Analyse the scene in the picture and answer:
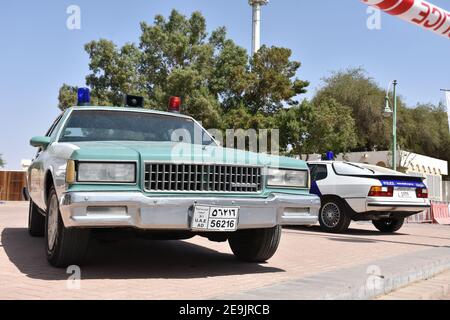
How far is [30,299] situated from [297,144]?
26121mm

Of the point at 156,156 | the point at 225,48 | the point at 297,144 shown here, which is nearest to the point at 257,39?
the point at 225,48

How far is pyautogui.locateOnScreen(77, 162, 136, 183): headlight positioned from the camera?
4.53m

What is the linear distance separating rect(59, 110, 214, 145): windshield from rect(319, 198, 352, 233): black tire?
5.44 m

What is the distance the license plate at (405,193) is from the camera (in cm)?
1089

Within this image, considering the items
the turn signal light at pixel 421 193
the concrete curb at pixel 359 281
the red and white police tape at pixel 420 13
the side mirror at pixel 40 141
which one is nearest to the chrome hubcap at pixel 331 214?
the turn signal light at pixel 421 193

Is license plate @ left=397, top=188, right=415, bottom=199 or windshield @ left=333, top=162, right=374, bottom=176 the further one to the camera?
windshield @ left=333, top=162, right=374, bottom=176

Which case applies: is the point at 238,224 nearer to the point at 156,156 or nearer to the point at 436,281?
the point at 156,156

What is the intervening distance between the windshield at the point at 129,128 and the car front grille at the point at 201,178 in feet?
4.12

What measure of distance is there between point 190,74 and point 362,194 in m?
21.9

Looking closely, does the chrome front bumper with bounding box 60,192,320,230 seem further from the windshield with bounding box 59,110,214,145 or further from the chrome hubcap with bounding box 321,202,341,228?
the chrome hubcap with bounding box 321,202,341,228

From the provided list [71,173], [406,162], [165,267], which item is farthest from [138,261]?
[406,162]

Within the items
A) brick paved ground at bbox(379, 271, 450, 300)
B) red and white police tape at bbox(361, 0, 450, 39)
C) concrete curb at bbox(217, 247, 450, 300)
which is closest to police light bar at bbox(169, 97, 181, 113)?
red and white police tape at bbox(361, 0, 450, 39)

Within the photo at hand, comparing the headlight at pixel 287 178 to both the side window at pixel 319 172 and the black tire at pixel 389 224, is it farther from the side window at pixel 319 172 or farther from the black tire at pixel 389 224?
the black tire at pixel 389 224

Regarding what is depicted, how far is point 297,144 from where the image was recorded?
1157 inches
